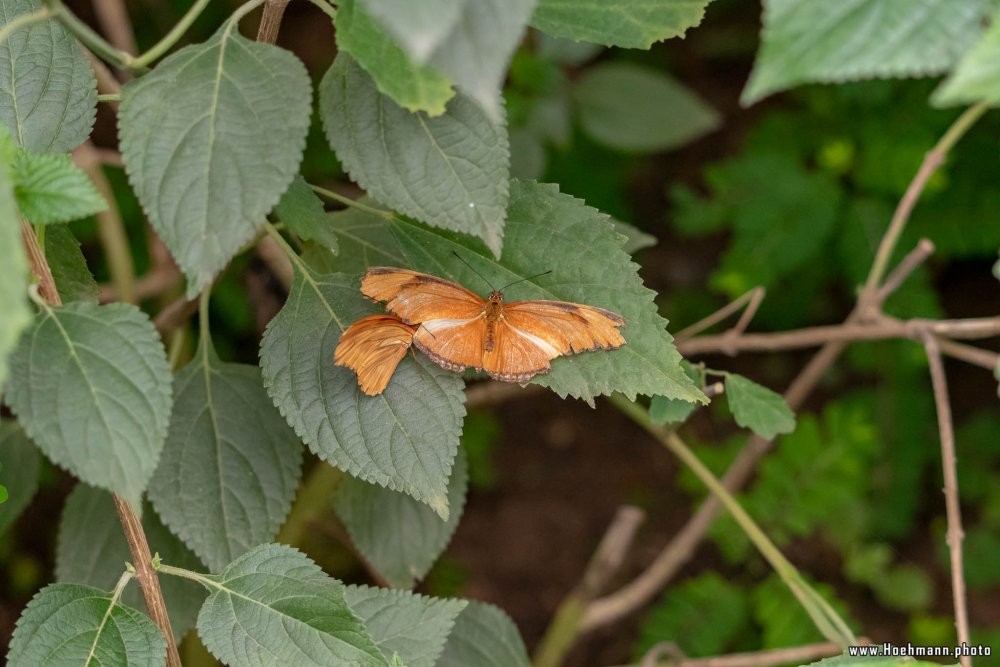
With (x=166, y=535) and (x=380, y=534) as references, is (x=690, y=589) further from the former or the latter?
(x=166, y=535)

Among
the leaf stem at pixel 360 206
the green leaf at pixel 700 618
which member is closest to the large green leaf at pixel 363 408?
the leaf stem at pixel 360 206

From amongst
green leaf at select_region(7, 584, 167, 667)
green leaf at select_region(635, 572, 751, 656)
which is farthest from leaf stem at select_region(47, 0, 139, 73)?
green leaf at select_region(635, 572, 751, 656)

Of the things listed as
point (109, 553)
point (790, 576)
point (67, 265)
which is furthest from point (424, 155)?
point (790, 576)

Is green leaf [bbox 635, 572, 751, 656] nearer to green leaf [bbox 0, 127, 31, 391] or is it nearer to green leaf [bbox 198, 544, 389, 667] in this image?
green leaf [bbox 198, 544, 389, 667]

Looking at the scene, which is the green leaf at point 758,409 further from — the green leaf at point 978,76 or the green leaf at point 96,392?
the green leaf at point 96,392

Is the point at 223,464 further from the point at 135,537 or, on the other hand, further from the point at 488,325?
the point at 488,325
